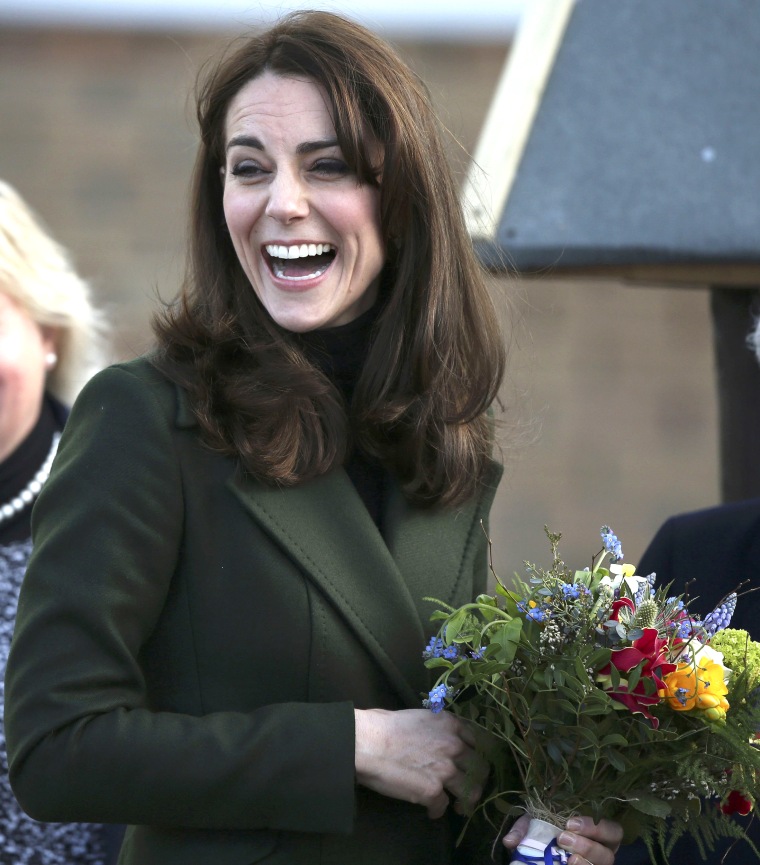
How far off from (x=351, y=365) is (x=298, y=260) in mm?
228

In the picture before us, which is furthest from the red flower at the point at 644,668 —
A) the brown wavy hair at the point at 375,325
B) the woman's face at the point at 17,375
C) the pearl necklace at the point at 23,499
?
the woman's face at the point at 17,375

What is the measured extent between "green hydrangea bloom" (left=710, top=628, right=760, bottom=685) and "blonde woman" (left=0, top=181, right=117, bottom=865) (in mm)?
1443

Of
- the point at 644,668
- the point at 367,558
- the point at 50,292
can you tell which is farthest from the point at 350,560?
the point at 50,292

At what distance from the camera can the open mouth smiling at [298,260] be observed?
2.22m

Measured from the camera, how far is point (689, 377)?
884cm

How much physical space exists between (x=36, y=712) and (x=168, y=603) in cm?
26

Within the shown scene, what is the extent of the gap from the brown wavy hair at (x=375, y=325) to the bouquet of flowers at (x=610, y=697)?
1.38 ft

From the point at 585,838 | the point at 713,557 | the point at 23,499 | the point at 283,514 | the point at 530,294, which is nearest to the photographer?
the point at 585,838

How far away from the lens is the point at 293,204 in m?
2.17

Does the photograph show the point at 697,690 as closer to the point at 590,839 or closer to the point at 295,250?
the point at 590,839

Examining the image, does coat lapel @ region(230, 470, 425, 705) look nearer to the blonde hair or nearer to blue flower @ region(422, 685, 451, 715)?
blue flower @ region(422, 685, 451, 715)

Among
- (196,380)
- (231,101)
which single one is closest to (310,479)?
(196,380)

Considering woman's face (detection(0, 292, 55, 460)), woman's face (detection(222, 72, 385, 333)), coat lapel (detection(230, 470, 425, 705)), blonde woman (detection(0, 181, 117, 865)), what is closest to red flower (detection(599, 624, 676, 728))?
coat lapel (detection(230, 470, 425, 705))

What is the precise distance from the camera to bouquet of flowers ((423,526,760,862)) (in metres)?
1.88
